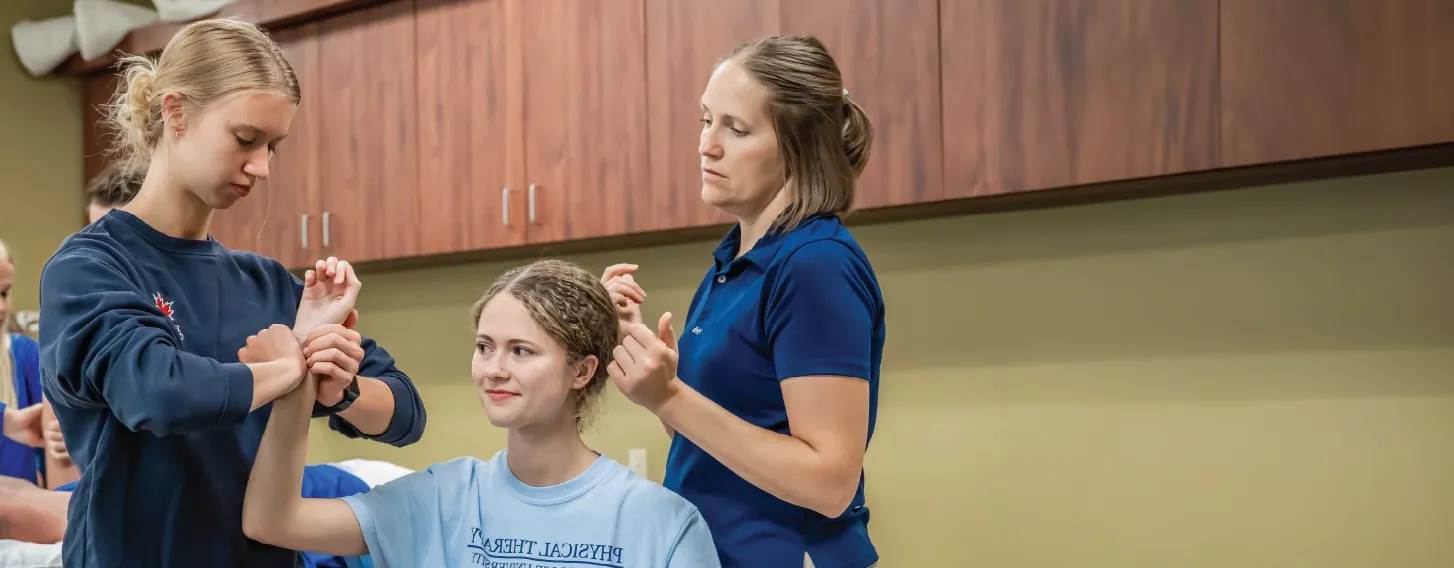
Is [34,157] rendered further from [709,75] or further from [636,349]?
[636,349]

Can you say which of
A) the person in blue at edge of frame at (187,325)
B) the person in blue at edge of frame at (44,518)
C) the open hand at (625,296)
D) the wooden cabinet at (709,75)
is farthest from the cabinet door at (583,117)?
the person in blue at edge of frame at (187,325)

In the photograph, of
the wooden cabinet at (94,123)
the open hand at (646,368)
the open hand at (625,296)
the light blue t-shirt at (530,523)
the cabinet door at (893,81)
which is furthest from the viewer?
the wooden cabinet at (94,123)

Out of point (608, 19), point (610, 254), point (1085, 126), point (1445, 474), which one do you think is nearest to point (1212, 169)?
point (1085, 126)

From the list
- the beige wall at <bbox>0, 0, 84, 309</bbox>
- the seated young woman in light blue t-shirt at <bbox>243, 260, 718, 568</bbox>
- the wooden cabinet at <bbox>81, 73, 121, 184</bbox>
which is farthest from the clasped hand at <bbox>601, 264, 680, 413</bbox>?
the beige wall at <bbox>0, 0, 84, 309</bbox>

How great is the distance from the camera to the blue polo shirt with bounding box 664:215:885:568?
1169mm

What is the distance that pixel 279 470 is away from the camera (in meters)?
1.19

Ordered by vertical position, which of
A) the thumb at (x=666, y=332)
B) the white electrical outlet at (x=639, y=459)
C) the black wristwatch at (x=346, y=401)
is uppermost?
the thumb at (x=666, y=332)

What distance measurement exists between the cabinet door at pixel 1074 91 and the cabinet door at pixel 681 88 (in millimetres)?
516

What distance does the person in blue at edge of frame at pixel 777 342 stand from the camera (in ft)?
3.79

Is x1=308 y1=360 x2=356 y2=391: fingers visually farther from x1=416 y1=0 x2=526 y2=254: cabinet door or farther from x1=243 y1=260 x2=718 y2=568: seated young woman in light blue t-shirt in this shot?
x1=416 y1=0 x2=526 y2=254: cabinet door

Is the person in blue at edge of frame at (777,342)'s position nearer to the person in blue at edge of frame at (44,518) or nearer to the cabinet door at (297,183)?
the person in blue at edge of frame at (44,518)

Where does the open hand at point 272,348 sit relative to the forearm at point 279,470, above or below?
above

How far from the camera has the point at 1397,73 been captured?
5.97 feet

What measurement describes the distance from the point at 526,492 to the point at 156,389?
1.44 feet
